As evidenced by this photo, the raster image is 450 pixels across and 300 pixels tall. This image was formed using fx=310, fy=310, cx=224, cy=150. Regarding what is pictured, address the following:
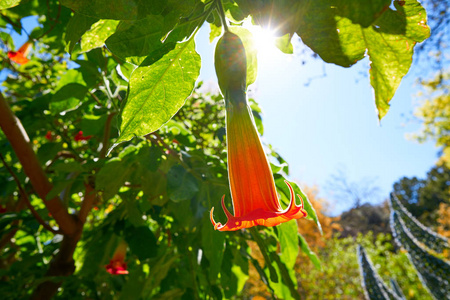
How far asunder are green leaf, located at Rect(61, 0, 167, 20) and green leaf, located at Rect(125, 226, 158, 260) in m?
0.94

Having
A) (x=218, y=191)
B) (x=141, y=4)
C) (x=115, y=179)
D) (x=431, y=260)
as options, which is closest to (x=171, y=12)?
(x=141, y=4)

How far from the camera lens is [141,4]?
33cm

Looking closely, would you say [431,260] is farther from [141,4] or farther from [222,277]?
[141,4]

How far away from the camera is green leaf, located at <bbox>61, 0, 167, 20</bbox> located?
1.01ft

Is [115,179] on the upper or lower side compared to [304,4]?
upper

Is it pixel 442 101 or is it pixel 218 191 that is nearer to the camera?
pixel 218 191

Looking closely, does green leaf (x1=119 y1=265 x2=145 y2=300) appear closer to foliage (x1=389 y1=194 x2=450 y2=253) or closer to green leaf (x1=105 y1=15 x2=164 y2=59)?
green leaf (x1=105 y1=15 x2=164 y2=59)

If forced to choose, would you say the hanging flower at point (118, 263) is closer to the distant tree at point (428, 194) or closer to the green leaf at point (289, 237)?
the green leaf at point (289, 237)

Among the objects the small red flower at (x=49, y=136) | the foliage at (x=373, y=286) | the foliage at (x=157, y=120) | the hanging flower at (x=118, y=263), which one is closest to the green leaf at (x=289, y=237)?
the foliage at (x=157, y=120)

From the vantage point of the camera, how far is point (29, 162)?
94 cm

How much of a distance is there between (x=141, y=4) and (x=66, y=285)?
3.90 feet

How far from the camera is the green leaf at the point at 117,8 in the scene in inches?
12.2

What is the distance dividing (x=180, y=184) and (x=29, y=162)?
0.55m

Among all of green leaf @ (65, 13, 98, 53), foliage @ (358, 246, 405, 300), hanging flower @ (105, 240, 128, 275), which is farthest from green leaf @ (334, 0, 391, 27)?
foliage @ (358, 246, 405, 300)
